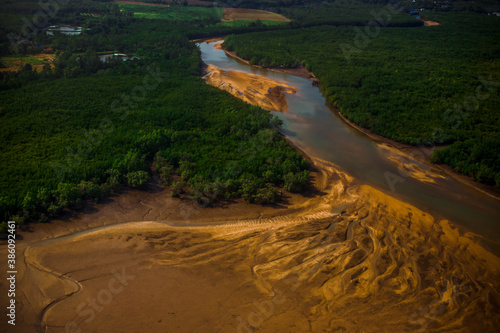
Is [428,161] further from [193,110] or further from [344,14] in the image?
[344,14]

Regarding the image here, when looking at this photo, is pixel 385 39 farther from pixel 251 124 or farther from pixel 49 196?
pixel 49 196

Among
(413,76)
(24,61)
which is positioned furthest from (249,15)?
(24,61)

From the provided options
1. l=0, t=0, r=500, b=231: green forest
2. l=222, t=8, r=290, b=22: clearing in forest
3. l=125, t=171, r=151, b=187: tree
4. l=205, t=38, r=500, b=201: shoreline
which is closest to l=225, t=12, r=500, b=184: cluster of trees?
l=0, t=0, r=500, b=231: green forest

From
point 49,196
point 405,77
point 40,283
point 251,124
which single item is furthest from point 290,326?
point 405,77

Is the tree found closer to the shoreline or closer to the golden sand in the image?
the golden sand

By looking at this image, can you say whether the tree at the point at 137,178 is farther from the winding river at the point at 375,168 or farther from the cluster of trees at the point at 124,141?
the winding river at the point at 375,168

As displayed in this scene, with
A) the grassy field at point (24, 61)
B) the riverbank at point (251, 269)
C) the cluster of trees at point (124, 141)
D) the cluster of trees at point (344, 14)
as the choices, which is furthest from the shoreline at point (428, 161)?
→ the cluster of trees at point (344, 14)

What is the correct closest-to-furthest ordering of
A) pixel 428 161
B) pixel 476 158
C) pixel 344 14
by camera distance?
pixel 476 158
pixel 428 161
pixel 344 14
